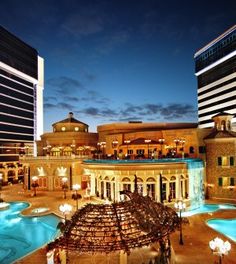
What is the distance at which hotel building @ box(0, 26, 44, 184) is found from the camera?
58.4 meters

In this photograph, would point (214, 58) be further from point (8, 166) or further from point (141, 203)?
point (141, 203)

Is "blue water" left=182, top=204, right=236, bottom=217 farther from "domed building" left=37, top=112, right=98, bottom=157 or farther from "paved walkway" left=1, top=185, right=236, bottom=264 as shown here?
"domed building" left=37, top=112, right=98, bottom=157

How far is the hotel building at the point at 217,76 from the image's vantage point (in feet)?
217

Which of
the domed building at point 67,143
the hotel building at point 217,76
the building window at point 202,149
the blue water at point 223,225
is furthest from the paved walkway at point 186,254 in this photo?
the hotel building at point 217,76

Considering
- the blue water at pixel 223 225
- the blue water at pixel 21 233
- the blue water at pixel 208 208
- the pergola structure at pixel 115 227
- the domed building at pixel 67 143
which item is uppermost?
the domed building at pixel 67 143

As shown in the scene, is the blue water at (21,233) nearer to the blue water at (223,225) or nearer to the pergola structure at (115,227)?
the pergola structure at (115,227)

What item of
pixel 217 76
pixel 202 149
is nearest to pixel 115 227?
pixel 202 149

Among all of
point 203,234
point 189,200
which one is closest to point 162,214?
point 203,234

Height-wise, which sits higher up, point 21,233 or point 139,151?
point 139,151

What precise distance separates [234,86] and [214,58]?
12405 mm

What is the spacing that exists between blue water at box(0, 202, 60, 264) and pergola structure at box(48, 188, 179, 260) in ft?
25.2

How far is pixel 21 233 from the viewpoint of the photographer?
19328 millimetres

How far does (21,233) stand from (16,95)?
5193 cm

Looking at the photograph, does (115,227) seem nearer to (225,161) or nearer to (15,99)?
(225,161)
